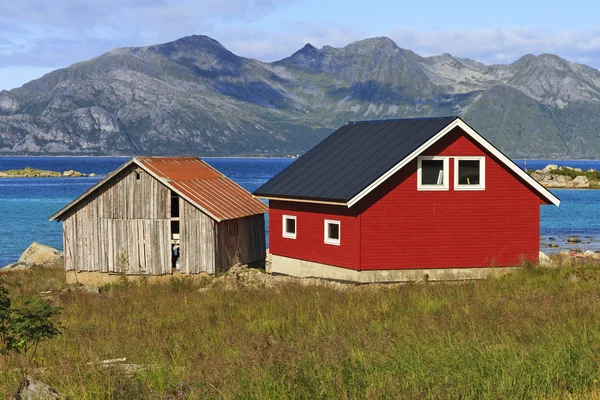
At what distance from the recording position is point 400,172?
27.3 meters

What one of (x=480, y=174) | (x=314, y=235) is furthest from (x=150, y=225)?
(x=480, y=174)

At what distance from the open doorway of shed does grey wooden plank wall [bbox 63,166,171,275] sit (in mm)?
343

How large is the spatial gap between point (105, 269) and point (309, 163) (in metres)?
10.1

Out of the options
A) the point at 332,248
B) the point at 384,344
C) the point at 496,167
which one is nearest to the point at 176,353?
the point at 384,344

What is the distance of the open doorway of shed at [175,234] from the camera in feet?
104

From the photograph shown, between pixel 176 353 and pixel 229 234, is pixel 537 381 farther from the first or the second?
pixel 229 234

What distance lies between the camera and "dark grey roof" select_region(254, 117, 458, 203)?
27.4 metres

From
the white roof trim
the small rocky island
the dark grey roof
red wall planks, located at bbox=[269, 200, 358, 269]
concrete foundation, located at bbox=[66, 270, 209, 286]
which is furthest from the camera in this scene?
the small rocky island

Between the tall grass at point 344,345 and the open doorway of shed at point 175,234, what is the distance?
9.89 meters

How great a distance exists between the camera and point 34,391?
984cm

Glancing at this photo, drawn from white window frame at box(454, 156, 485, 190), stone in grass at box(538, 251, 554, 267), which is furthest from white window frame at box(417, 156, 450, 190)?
stone in grass at box(538, 251, 554, 267)

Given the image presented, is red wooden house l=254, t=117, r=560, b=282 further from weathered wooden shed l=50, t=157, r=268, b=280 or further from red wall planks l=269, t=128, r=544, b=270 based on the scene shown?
weathered wooden shed l=50, t=157, r=268, b=280

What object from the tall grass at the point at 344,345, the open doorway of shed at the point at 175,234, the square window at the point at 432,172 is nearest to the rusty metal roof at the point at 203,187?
the open doorway of shed at the point at 175,234

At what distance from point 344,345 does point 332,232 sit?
1625 centimetres
